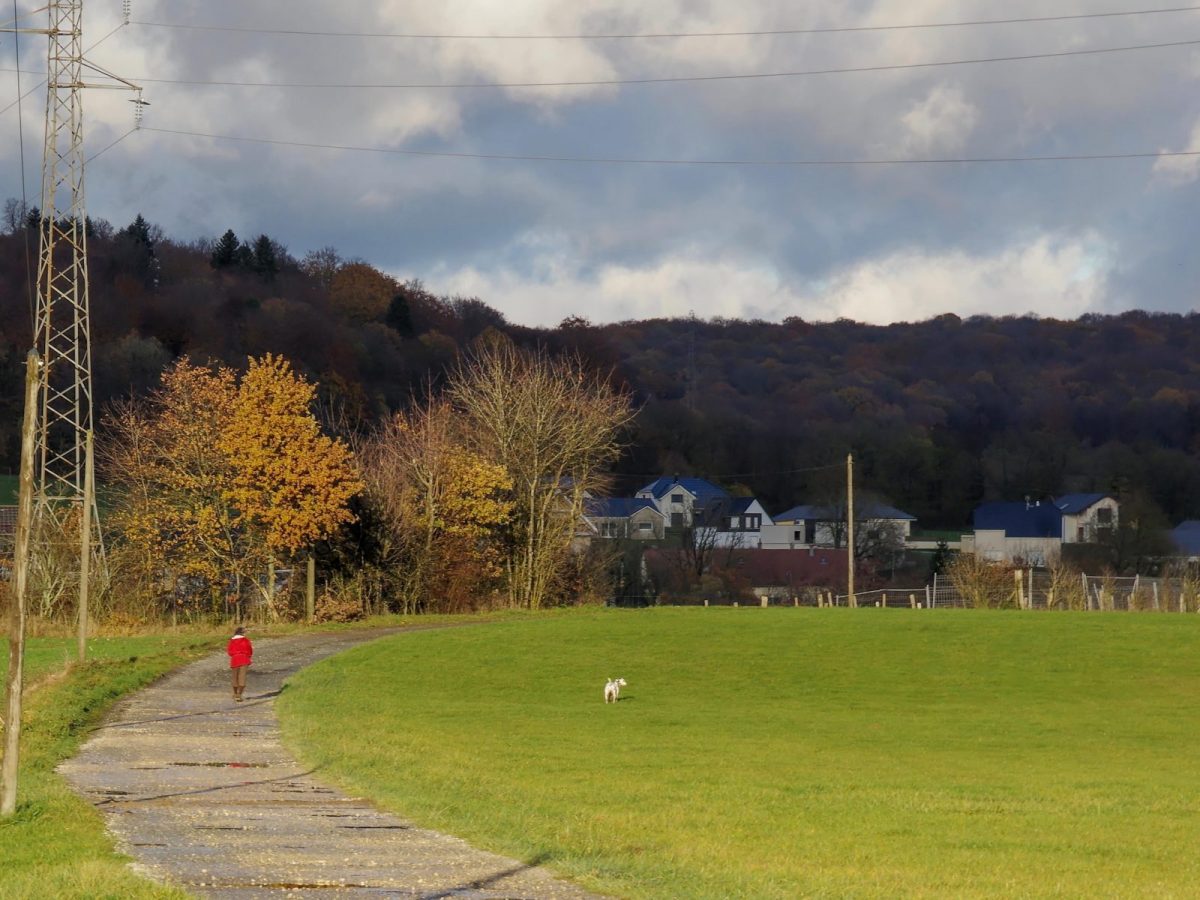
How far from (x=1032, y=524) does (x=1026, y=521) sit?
0.48 meters

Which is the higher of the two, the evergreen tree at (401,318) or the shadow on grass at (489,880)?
the evergreen tree at (401,318)

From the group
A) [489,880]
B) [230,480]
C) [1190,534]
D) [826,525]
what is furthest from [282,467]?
[1190,534]

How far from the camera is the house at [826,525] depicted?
303 ft

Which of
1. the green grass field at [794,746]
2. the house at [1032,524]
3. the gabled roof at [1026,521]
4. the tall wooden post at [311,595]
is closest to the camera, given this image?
the green grass field at [794,746]

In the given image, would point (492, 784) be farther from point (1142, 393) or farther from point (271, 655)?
point (1142, 393)

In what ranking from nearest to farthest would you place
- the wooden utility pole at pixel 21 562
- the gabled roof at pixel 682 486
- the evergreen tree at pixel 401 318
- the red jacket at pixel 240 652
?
the wooden utility pole at pixel 21 562, the red jacket at pixel 240 652, the evergreen tree at pixel 401 318, the gabled roof at pixel 682 486

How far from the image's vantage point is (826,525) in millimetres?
100688

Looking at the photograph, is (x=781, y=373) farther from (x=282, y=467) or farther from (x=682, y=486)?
(x=282, y=467)

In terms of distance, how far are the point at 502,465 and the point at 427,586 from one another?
5563mm

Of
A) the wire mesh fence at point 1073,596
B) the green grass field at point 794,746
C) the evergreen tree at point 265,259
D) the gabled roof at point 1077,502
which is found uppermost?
the evergreen tree at point 265,259

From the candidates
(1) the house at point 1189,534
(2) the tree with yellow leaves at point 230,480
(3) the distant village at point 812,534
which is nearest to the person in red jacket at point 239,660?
(2) the tree with yellow leaves at point 230,480

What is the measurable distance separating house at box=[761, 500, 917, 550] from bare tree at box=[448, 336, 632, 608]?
137 ft

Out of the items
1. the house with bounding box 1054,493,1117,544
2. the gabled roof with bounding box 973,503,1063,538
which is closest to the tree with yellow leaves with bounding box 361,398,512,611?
the house with bounding box 1054,493,1117,544

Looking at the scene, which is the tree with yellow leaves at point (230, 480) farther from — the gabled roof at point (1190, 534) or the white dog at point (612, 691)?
the gabled roof at point (1190, 534)
